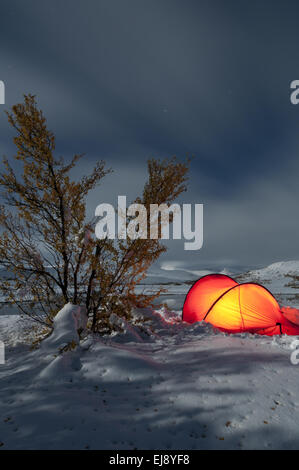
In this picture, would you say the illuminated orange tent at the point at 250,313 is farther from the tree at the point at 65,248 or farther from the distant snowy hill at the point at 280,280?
the distant snowy hill at the point at 280,280

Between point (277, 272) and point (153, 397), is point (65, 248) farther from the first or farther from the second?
point (277, 272)

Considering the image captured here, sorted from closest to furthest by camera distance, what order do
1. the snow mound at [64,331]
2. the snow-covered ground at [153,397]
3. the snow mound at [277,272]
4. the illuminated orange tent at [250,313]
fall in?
the snow-covered ground at [153,397], the snow mound at [64,331], the illuminated orange tent at [250,313], the snow mound at [277,272]

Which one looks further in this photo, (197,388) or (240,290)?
(240,290)

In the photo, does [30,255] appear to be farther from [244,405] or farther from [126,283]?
[244,405]

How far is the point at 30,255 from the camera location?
24.1ft

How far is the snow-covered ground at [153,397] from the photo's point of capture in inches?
118

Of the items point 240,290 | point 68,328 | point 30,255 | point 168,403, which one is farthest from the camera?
point 240,290

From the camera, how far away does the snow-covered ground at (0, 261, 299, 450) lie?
299 cm

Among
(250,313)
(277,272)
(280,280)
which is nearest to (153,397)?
(250,313)

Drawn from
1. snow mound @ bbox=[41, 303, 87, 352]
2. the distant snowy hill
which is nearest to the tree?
snow mound @ bbox=[41, 303, 87, 352]

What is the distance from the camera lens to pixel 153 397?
3.93 meters

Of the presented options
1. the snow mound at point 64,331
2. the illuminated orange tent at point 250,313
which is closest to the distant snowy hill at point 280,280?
the illuminated orange tent at point 250,313

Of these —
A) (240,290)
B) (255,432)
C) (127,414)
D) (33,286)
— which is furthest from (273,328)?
(33,286)

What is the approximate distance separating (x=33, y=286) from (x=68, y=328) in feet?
8.54
